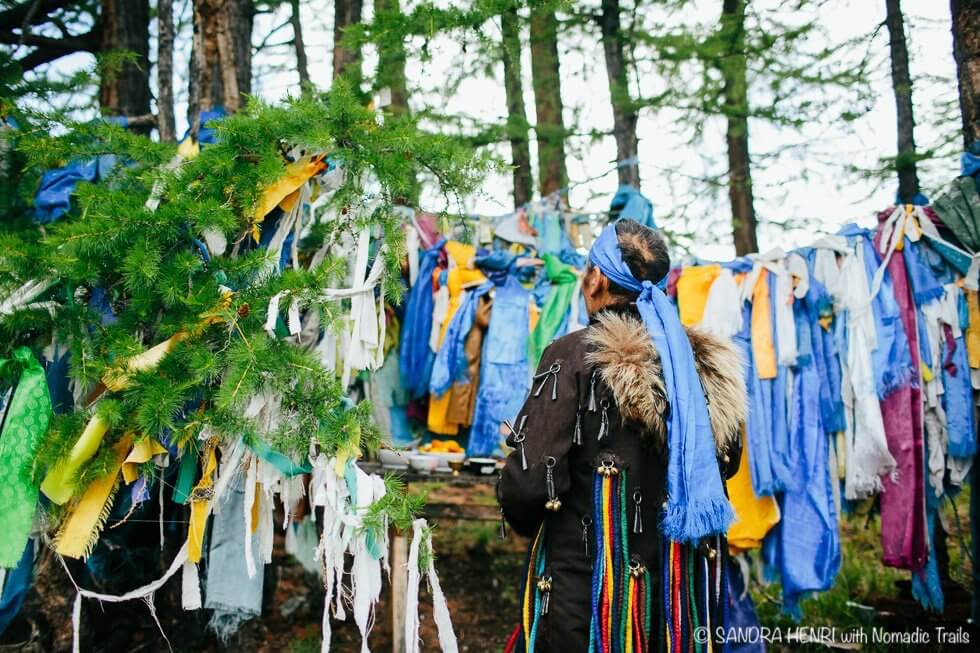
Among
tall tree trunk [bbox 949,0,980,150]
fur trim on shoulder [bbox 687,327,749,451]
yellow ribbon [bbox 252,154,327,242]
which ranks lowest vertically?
fur trim on shoulder [bbox 687,327,749,451]

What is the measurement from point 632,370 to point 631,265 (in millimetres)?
359

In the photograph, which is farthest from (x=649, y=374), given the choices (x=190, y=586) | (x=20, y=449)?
(x=20, y=449)

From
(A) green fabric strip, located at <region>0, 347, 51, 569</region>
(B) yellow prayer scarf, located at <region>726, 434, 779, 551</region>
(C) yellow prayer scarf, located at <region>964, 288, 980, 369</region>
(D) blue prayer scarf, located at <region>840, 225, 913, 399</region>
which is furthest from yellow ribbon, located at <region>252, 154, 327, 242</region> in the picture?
(C) yellow prayer scarf, located at <region>964, 288, 980, 369</region>

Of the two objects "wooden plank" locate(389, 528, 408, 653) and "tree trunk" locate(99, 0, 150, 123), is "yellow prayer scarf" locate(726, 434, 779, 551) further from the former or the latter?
"tree trunk" locate(99, 0, 150, 123)

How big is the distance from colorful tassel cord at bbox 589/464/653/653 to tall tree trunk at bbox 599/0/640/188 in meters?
3.90

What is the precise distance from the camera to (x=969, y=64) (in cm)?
405

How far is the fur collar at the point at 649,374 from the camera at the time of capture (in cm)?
209

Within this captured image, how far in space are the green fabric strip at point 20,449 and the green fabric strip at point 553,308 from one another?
112 inches

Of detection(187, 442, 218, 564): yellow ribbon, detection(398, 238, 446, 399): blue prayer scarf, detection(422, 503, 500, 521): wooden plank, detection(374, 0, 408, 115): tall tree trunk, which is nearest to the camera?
detection(187, 442, 218, 564): yellow ribbon

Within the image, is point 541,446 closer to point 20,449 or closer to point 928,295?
point 20,449

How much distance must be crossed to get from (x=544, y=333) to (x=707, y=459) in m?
2.68

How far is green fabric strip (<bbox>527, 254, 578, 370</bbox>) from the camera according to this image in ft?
15.5

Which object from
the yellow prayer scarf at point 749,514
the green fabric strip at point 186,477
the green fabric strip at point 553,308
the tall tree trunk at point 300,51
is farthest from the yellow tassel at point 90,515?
the tall tree trunk at point 300,51

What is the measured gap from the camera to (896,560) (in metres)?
3.86
